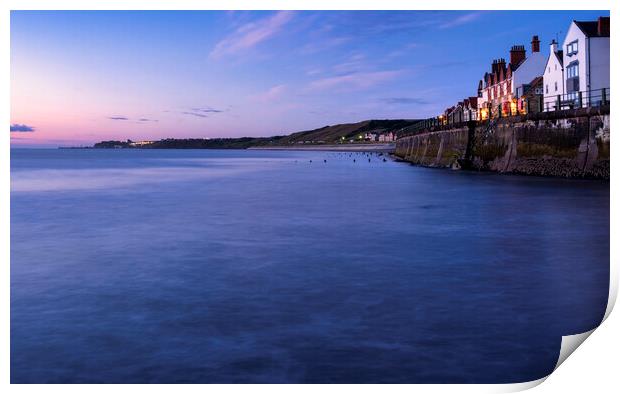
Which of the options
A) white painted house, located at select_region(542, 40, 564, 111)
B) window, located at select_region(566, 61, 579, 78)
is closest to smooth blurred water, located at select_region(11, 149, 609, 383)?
window, located at select_region(566, 61, 579, 78)

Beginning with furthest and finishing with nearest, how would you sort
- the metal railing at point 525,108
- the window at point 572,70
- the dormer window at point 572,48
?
the window at point 572,70
the dormer window at point 572,48
the metal railing at point 525,108

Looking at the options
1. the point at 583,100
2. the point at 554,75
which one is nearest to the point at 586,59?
the point at 583,100

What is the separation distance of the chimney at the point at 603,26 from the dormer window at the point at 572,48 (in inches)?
85.2

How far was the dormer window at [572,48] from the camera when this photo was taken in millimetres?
45375

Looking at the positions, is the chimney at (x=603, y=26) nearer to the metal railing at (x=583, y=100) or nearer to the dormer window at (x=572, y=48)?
the dormer window at (x=572, y=48)

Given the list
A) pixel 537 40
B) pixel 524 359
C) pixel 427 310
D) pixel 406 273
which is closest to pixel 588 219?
pixel 406 273

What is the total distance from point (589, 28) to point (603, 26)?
1.09 metres

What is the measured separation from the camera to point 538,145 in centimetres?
3073

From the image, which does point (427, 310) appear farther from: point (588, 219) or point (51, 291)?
point (588, 219)

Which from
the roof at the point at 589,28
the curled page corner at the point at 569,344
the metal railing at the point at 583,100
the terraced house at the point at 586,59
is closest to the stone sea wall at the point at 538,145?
the metal railing at the point at 583,100

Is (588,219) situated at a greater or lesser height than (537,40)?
lesser

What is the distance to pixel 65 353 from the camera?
6.06 m

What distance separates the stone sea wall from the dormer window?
35.1 ft
